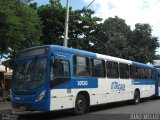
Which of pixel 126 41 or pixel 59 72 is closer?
pixel 59 72

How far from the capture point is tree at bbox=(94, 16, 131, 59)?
41125 millimetres

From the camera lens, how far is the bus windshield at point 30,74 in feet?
46.5

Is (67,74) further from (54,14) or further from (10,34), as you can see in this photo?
(54,14)

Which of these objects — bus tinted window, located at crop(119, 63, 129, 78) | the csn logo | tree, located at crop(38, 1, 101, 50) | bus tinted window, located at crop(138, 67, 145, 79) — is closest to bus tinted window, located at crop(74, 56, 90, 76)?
the csn logo

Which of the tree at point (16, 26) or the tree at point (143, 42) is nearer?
the tree at point (16, 26)

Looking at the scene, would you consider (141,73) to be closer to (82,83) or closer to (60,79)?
(82,83)

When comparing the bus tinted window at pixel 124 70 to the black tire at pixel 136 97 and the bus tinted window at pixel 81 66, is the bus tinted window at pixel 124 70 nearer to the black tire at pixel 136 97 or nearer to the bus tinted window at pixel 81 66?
the black tire at pixel 136 97

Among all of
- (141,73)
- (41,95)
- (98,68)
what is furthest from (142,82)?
(41,95)

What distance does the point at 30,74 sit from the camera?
1446 centimetres

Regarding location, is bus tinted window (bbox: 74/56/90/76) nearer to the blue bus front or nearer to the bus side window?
the bus side window

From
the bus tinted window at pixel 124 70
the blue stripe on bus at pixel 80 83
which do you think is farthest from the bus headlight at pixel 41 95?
the bus tinted window at pixel 124 70

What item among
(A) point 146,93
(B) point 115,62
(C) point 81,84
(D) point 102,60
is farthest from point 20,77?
(A) point 146,93

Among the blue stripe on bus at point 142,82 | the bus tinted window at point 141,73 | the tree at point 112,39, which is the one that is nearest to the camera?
the blue stripe on bus at point 142,82

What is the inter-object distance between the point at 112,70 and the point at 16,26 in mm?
6050
